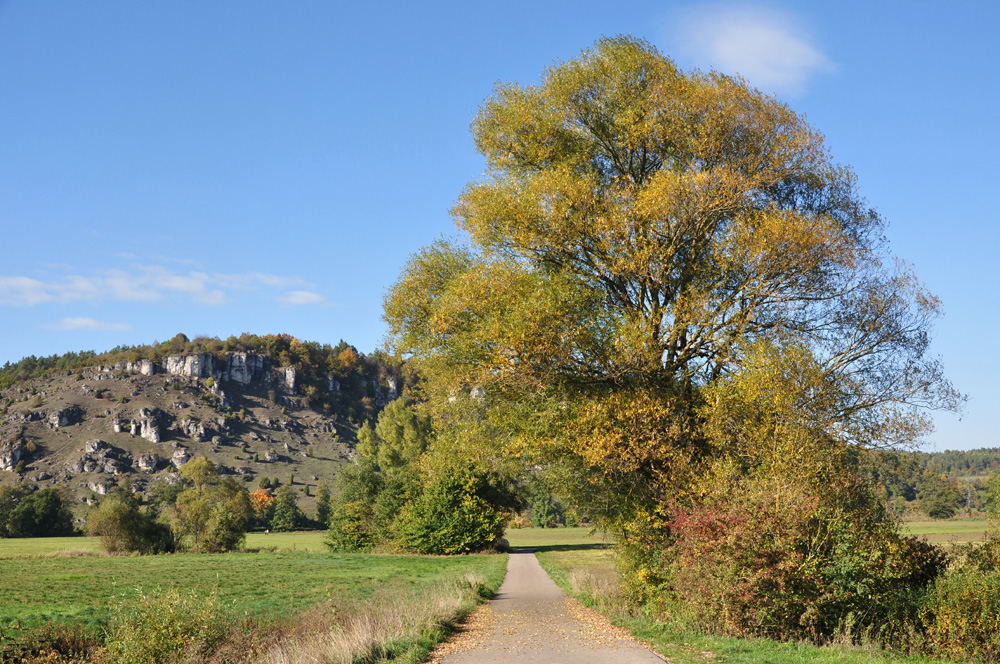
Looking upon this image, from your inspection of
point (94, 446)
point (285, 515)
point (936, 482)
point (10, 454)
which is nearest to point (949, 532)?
point (936, 482)

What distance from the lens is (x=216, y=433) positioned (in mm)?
196875

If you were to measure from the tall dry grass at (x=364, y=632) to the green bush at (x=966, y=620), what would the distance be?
9.19 meters

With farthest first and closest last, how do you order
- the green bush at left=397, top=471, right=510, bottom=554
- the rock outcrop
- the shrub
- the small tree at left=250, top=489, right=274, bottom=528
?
1. the rock outcrop
2. the small tree at left=250, top=489, right=274, bottom=528
3. the shrub
4. the green bush at left=397, top=471, right=510, bottom=554

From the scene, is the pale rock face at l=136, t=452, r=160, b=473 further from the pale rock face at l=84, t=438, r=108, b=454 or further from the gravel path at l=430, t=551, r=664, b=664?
the gravel path at l=430, t=551, r=664, b=664

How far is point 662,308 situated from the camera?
17.0 m

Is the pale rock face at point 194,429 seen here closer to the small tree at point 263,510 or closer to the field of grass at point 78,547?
the small tree at point 263,510

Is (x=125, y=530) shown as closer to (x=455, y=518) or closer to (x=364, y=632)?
(x=455, y=518)

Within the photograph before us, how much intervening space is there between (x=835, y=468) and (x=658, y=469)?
11.9 feet

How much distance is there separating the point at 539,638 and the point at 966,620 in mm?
7666

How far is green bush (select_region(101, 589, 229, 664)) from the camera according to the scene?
1007 cm

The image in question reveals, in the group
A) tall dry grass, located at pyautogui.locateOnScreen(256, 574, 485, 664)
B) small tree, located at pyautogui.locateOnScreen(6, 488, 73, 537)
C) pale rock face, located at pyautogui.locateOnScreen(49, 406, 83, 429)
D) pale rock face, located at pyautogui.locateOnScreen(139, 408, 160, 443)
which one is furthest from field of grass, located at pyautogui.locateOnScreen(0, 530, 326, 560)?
pale rock face, located at pyautogui.locateOnScreen(49, 406, 83, 429)

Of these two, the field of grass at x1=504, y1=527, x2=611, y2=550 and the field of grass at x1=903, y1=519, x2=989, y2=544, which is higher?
the field of grass at x1=903, y1=519, x2=989, y2=544

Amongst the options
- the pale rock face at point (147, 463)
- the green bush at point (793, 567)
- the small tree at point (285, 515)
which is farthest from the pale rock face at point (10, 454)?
the green bush at point (793, 567)

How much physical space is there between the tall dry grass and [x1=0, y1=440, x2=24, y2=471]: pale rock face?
18693 centimetres
